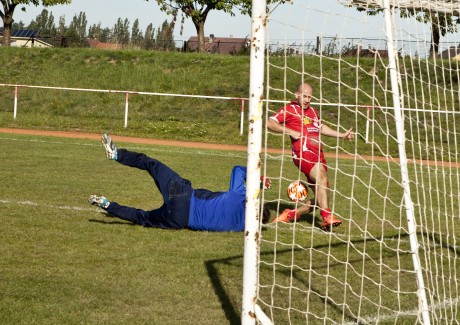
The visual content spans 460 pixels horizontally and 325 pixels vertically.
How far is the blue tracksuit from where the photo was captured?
30.5 ft

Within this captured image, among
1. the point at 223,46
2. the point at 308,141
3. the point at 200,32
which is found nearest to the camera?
the point at 308,141

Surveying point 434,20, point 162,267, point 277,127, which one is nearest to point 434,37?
point 434,20

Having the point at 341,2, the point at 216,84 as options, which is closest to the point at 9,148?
the point at 341,2

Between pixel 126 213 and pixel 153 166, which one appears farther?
pixel 126 213

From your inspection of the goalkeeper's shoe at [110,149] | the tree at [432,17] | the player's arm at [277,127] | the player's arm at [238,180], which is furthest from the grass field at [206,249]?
the goalkeeper's shoe at [110,149]

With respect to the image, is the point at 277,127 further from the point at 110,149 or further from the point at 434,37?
the point at 434,37

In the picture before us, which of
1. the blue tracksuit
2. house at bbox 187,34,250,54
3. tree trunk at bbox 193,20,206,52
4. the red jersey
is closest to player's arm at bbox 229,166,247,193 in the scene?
the blue tracksuit

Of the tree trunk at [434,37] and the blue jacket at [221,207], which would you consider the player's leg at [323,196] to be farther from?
the tree trunk at [434,37]

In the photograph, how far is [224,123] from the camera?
30984mm

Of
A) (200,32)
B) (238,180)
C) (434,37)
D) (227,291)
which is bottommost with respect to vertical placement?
(227,291)

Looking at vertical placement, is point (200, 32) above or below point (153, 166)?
above

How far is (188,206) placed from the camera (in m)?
9.46

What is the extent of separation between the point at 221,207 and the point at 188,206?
0.35 m

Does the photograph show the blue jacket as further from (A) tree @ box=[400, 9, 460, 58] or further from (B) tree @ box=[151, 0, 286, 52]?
(B) tree @ box=[151, 0, 286, 52]
